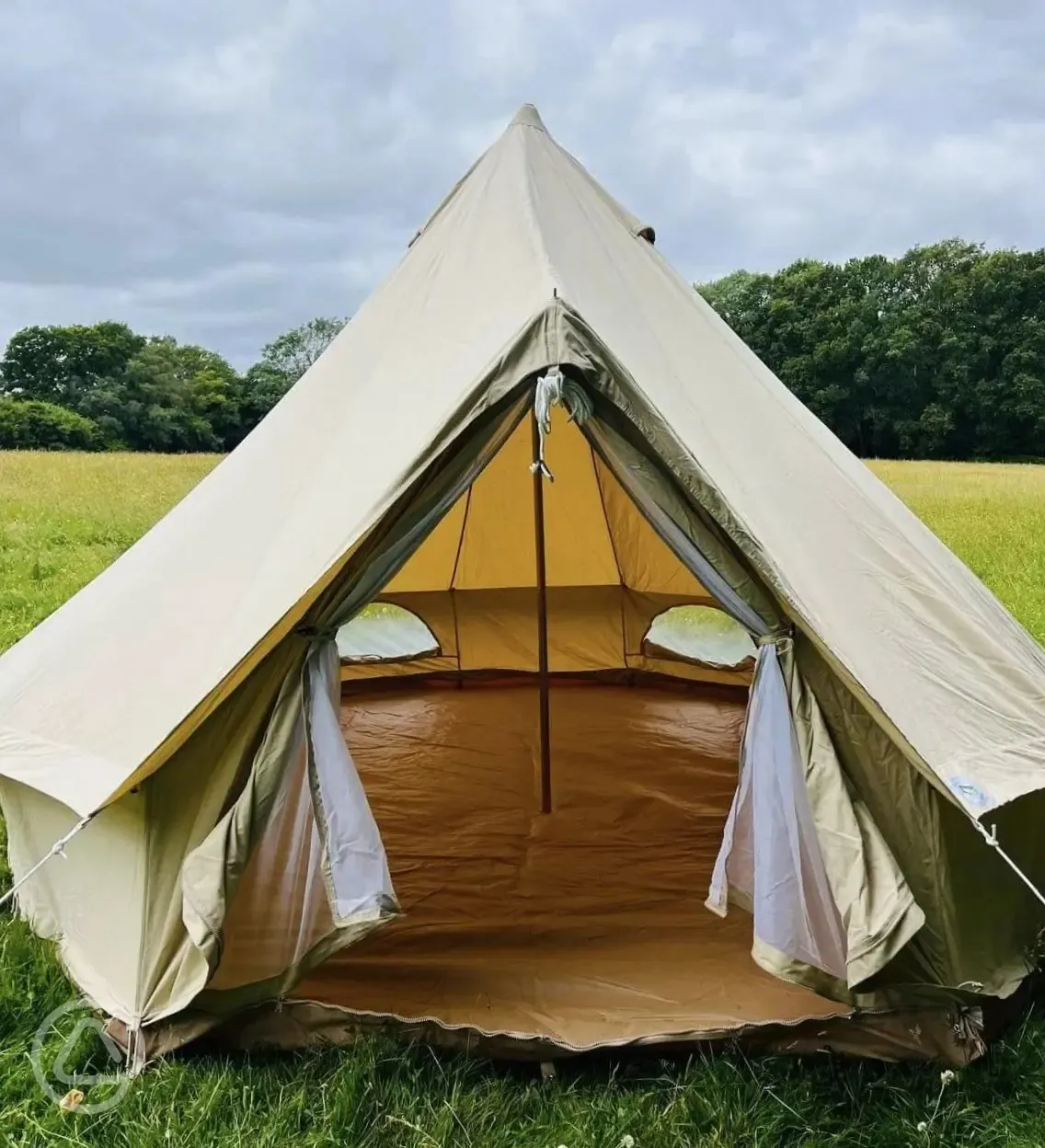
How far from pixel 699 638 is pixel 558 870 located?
2237 millimetres

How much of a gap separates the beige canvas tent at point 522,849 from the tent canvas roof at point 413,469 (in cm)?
1

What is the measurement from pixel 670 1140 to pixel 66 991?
156cm

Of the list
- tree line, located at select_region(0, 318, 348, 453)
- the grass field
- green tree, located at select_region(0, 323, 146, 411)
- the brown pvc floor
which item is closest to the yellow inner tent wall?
the brown pvc floor

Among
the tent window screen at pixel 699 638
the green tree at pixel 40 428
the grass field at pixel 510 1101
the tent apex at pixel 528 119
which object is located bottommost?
the grass field at pixel 510 1101

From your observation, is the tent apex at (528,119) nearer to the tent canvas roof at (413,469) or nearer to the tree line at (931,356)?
the tent canvas roof at (413,469)

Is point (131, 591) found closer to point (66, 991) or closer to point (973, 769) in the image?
point (66, 991)

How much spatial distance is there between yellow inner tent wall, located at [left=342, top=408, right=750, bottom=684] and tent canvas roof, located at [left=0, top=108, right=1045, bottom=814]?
1.96 meters

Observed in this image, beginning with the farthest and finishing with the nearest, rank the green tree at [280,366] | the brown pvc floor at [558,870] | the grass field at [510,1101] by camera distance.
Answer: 1. the green tree at [280,366]
2. the brown pvc floor at [558,870]
3. the grass field at [510,1101]

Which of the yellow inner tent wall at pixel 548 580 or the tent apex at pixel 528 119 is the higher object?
the tent apex at pixel 528 119

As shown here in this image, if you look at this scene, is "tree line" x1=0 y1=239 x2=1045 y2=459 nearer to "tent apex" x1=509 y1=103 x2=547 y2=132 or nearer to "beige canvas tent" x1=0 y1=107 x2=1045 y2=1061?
→ "tent apex" x1=509 y1=103 x2=547 y2=132

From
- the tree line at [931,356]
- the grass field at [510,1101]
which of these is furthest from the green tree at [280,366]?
the grass field at [510,1101]

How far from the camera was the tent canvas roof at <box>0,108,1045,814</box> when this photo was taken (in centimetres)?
243

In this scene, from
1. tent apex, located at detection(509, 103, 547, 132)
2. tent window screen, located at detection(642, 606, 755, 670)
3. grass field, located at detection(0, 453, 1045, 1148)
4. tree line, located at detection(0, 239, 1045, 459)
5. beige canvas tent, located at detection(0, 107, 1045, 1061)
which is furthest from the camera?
tree line, located at detection(0, 239, 1045, 459)

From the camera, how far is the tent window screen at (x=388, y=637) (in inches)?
215
